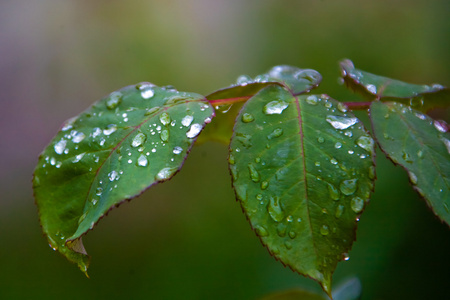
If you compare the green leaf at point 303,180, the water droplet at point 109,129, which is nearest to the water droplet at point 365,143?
the green leaf at point 303,180

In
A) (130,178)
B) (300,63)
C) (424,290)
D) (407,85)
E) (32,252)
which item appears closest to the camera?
(130,178)

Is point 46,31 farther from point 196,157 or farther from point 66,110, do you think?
point 196,157

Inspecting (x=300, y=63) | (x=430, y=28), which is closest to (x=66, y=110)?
(x=300, y=63)

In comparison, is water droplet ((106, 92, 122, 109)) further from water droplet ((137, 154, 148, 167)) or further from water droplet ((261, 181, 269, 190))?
water droplet ((261, 181, 269, 190))

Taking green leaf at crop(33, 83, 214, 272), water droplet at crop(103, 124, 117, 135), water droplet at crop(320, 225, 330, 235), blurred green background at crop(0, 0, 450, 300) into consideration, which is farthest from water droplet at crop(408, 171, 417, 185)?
blurred green background at crop(0, 0, 450, 300)

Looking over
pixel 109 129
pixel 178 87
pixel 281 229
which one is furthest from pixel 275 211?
pixel 178 87

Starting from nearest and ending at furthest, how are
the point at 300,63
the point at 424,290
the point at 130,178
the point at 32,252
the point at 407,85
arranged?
the point at 130,178 < the point at 407,85 < the point at 424,290 < the point at 32,252 < the point at 300,63

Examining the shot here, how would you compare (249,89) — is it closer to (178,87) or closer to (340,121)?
(340,121)
